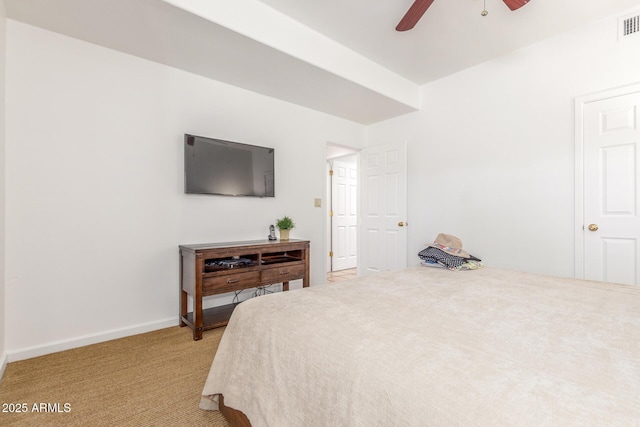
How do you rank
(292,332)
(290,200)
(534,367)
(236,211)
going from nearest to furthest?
1. (534,367)
2. (292,332)
3. (236,211)
4. (290,200)

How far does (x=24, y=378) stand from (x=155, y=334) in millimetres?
866

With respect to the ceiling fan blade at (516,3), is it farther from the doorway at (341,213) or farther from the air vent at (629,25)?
the doorway at (341,213)

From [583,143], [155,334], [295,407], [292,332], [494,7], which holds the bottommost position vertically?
[155,334]

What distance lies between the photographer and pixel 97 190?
99.7 inches

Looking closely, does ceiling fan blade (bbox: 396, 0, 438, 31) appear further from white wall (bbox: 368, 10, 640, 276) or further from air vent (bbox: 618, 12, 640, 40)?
air vent (bbox: 618, 12, 640, 40)

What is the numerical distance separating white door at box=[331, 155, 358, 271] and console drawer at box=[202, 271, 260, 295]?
297 centimetres

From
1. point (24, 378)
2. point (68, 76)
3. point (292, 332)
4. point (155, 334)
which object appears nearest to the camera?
point (292, 332)

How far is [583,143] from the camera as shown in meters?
2.72

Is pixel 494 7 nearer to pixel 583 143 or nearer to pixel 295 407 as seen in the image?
pixel 583 143

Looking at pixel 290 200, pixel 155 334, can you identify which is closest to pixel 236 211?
pixel 290 200

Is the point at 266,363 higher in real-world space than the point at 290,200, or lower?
lower

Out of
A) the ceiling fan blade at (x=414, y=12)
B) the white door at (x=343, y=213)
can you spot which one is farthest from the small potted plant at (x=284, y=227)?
Result: the white door at (x=343, y=213)

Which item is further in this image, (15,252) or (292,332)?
(15,252)

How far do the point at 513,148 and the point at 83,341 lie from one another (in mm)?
4320
